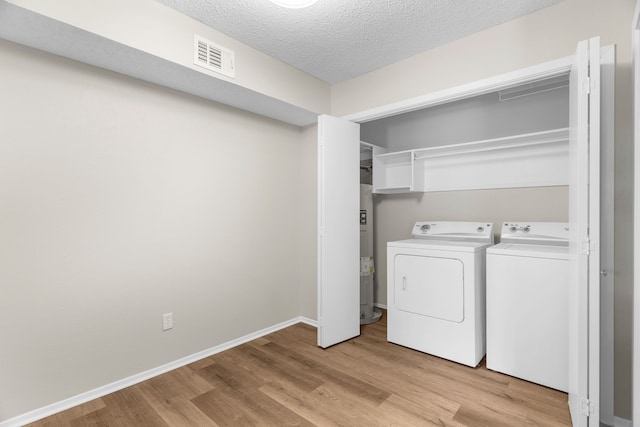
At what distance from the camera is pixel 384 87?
109 inches

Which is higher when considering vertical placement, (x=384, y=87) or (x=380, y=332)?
(x=384, y=87)

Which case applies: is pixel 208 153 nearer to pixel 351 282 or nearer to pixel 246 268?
pixel 246 268

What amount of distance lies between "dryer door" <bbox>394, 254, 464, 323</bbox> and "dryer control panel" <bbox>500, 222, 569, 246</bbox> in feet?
2.04

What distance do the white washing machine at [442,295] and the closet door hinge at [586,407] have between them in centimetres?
86

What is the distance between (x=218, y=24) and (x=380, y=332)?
2.96 metres

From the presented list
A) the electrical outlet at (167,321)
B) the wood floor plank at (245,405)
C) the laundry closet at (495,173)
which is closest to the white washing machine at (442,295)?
the laundry closet at (495,173)

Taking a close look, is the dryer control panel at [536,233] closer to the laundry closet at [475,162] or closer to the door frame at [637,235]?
the laundry closet at [475,162]

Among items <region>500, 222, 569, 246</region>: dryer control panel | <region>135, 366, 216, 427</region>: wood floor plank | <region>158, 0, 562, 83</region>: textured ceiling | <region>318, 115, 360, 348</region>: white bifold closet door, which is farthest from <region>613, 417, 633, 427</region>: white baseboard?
<region>158, 0, 562, 83</region>: textured ceiling

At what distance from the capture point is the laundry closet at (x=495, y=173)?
1483mm

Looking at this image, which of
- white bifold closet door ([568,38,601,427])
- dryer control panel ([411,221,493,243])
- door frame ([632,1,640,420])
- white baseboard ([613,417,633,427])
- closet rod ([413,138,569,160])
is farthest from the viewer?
dryer control panel ([411,221,493,243])

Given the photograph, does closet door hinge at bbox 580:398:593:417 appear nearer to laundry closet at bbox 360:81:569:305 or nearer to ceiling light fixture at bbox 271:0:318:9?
laundry closet at bbox 360:81:569:305

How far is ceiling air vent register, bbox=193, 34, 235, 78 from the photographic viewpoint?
2.11 metres

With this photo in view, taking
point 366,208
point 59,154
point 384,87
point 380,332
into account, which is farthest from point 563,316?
point 59,154

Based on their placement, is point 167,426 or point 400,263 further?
point 400,263
